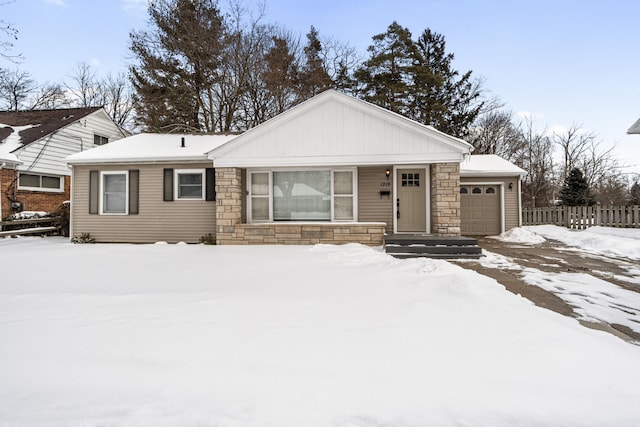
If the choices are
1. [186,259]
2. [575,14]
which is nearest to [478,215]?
[575,14]

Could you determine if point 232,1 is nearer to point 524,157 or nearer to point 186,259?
point 186,259

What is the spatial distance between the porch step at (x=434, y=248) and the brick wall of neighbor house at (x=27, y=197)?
573 inches

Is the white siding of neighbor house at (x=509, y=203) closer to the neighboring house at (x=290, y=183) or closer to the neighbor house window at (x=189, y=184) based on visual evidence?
the neighboring house at (x=290, y=183)

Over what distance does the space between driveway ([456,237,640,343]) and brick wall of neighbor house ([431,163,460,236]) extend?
127 centimetres

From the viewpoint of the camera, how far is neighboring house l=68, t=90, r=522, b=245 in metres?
8.24

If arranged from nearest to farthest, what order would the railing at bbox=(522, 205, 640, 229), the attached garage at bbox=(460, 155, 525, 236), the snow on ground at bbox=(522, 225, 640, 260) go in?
the snow on ground at bbox=(522, 225, 640, 260) < the railing at bbox=(522, 205, 640, 229) < the attached garage at bbox=(460, 155, 525, 236)

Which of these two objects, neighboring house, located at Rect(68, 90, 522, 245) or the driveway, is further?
neighboring house, located at Rect(68, 90, 522, 245)

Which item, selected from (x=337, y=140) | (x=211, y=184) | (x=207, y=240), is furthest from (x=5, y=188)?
(x=337, y=140)

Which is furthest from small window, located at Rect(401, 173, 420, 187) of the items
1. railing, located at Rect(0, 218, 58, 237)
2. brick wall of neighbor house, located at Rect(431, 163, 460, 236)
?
railing, located at Rect(0, 218, 58, 237)

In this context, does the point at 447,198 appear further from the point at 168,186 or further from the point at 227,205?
the point at 168,186

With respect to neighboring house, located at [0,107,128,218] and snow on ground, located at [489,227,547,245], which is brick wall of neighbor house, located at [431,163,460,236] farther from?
neighboring house, located at [0,107,128,218]

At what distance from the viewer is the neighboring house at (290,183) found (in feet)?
27.0

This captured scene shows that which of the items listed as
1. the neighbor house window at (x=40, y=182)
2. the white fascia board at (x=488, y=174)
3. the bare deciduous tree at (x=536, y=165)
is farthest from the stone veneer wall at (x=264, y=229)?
the bare deciduous tree at (x=536, y=165)

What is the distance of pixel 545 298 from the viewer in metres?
3.95
